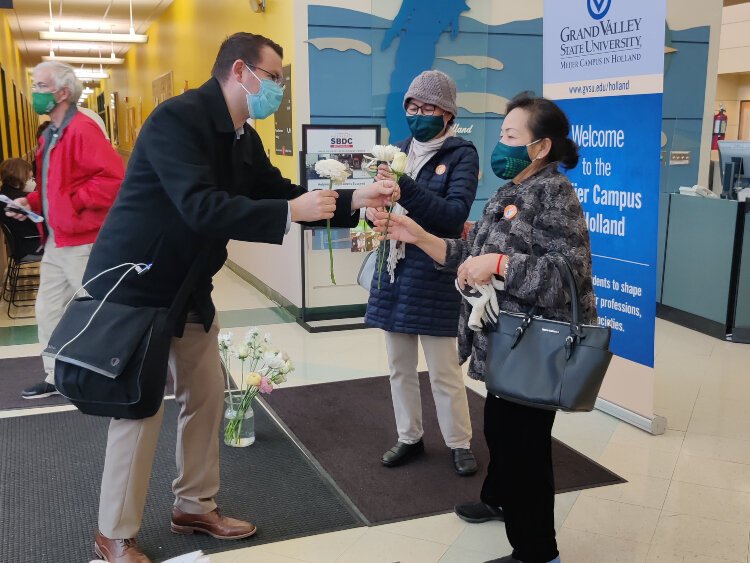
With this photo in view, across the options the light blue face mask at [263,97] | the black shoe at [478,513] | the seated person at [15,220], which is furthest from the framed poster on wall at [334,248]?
the light blue face mask at [263,97]

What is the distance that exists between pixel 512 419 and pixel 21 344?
429cm

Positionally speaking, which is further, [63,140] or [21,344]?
[21,344]

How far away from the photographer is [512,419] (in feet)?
7.39

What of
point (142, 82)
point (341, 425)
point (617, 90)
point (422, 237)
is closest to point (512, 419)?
point (422, 237)

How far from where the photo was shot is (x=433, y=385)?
3166mm

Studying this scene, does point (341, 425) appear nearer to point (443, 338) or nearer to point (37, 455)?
point (443, 338)

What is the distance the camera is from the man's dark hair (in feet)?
7.45

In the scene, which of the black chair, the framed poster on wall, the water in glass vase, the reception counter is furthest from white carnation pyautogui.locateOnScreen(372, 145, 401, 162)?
the black chair

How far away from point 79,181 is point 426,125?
6.59 ft

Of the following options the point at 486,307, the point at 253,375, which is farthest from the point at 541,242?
the point at 253,375

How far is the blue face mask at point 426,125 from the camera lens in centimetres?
294

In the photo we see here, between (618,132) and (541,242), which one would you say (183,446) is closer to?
(541,242)

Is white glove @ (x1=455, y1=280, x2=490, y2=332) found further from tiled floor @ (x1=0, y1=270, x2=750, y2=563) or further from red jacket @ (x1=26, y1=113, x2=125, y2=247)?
red jacket @ (x1=26, y1=113, x2=125, y2=247)

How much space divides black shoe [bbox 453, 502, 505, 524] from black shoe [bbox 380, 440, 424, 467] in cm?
48
